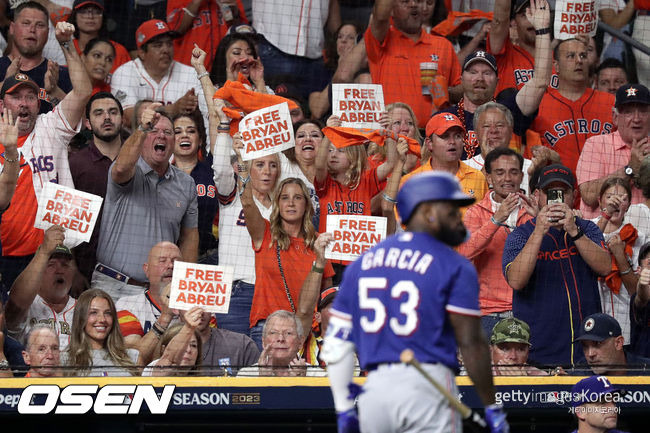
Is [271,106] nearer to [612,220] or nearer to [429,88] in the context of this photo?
[429,88]

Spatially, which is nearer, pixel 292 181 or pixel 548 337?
pixel 548 337

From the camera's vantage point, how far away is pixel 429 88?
28.9 ft

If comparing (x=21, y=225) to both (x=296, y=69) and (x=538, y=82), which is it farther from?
(x=538, y=82)

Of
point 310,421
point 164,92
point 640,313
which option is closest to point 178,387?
point 310,421

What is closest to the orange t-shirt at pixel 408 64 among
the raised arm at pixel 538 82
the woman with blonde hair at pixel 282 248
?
the raised arm at pixel 538 82

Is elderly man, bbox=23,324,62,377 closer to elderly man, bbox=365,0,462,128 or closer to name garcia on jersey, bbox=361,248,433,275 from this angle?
→ name garcia on jersey, bbox=361,248,433,275

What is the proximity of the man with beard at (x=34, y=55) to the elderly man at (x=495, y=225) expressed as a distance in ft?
11.0

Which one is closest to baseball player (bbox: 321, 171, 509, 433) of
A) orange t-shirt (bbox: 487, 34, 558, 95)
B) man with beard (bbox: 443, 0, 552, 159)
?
man with beard (bbox: 443, 0, 552, 159)

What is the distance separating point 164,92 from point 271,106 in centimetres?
170

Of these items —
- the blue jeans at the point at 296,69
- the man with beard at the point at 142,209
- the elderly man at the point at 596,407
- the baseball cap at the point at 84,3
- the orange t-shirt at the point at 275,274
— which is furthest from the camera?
the blue jeans at the point at 296,69

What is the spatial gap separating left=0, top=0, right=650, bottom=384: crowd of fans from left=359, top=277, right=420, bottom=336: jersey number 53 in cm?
241

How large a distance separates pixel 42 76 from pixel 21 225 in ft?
5.21

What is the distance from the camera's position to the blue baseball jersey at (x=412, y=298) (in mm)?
3914

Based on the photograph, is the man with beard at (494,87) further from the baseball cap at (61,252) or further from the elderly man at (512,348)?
the baseball cap at (61,252)
